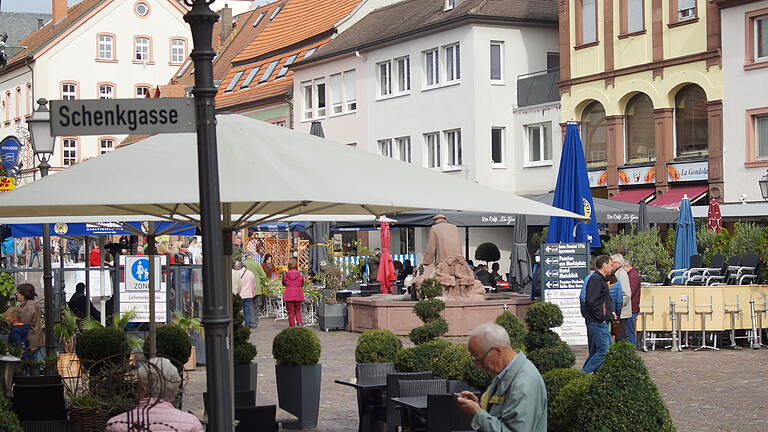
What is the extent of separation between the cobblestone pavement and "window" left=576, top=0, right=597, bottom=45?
20.1m

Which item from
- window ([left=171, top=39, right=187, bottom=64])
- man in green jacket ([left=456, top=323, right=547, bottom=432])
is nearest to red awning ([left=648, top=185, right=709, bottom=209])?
man in green jacket ([left=456, top=323, right=547, bottom=432])

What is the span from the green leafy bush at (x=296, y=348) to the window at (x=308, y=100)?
41.7 metres

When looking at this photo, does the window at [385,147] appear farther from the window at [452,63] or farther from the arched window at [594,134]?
the arched window at [594,134]

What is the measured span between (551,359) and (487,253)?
3186 centimetres

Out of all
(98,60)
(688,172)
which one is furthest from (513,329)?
(98,60)

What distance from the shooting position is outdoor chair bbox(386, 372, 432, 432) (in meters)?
10.3

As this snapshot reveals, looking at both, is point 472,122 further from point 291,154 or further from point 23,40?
point 23,40

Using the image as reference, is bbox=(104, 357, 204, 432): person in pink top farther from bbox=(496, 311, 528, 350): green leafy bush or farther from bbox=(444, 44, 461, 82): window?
bbox=(444, 44, 461, 82): window

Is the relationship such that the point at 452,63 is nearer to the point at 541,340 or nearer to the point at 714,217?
the point at 714,217

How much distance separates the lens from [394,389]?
33.9ft

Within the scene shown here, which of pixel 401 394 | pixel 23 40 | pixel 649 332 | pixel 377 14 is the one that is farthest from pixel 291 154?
pixel 23 40

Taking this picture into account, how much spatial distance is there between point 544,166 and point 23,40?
205ft

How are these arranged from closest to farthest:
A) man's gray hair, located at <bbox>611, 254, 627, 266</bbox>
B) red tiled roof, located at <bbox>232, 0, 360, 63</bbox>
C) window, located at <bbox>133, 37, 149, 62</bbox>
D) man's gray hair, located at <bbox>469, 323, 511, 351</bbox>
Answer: man's gray hair, located at <bbox>469, 323, 511, 351</bbox>
man's gray hair, located at <bbox>611, 254, 627, 266</bbox>
red tiled roof, located at <bbox>232, 0, 360, 63</bbox>
window, located at <bbox>133, 37, 149, 62</bbox>

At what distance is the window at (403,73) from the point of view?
156 ft
